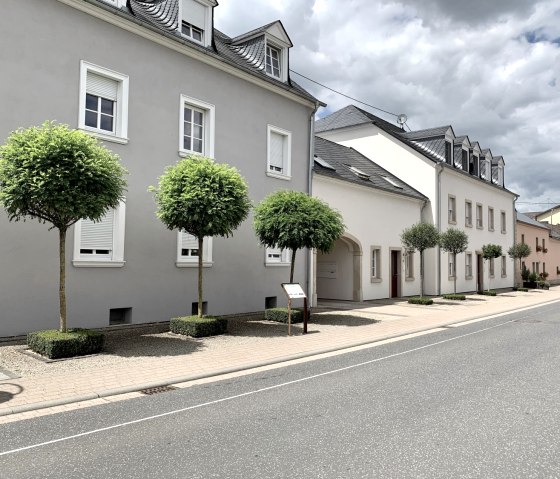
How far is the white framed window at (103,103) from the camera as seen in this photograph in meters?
11.4

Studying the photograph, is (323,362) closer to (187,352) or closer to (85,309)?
(187,352)

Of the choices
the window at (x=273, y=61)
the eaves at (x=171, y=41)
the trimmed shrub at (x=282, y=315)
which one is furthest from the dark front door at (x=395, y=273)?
the trimmed shrub at (x=282, y=315)

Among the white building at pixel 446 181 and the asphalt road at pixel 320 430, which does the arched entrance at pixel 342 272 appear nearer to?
the white building at pixel 446 181

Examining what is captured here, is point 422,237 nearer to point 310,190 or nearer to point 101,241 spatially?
point 310,190

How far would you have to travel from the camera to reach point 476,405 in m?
5.79

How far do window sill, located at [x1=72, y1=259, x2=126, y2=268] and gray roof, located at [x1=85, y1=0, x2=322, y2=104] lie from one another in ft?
19.8

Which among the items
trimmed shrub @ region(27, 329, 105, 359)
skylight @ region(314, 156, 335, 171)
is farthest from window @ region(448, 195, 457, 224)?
trimmed shrub @ region(27, 329, 105, 359)

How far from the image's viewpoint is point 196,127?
14344 mm

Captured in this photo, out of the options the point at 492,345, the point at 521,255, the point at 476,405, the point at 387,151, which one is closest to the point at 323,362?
the point at 476,405

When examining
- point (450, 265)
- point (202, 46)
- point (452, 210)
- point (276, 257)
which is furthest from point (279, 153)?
point (450, 265)

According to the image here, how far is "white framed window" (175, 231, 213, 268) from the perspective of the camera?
13.5m

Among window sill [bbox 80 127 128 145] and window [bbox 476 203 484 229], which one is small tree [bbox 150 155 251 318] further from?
window [bbox 476 203 484 229]

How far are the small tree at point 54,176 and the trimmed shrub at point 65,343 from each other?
Result: 16.8 inches

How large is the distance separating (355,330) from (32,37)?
10.2 m
